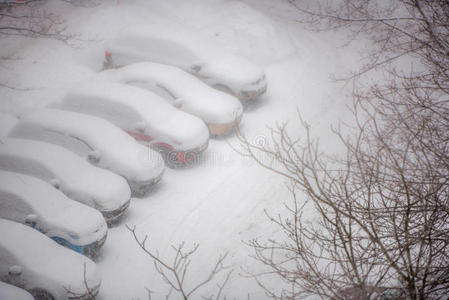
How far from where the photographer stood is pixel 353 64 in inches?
533

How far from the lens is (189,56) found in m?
10.8

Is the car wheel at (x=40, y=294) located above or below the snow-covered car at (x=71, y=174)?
below

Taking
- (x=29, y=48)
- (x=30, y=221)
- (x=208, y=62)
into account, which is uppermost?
(x=208, y=62)

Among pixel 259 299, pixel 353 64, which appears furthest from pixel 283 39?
pixel 259 299

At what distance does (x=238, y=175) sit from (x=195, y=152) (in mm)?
1195

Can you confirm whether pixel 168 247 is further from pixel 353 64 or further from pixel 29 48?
pixel 29 48

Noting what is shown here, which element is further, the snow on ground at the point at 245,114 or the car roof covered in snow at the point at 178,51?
the car roof covered in snow at the point at 178,51

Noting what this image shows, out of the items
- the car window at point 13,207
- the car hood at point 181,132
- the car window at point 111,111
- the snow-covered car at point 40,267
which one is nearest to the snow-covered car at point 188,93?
the car hood at point 181,132

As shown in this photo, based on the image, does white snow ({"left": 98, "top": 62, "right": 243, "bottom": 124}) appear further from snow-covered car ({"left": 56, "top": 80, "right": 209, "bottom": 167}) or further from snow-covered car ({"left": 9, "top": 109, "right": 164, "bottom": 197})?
snow-covered car ({"left": 9, "top": 109, "right": 164, "bottom": 197})

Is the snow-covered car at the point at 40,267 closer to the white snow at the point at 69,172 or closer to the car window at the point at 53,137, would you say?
the white snow at the point at 69,172

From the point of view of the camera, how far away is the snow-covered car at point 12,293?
4.67m

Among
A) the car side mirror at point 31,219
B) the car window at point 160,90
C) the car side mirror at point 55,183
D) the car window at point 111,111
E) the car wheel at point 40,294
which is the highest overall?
the car window at point 160,90

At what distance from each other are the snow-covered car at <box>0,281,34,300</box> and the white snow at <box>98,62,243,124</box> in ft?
18.4

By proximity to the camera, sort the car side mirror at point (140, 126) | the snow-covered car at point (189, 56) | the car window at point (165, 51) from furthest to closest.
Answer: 1. the car window at point (165, 51)
2. the snow-covered car at point (189, 56)
3. the car side mirror at point (140, 126)
